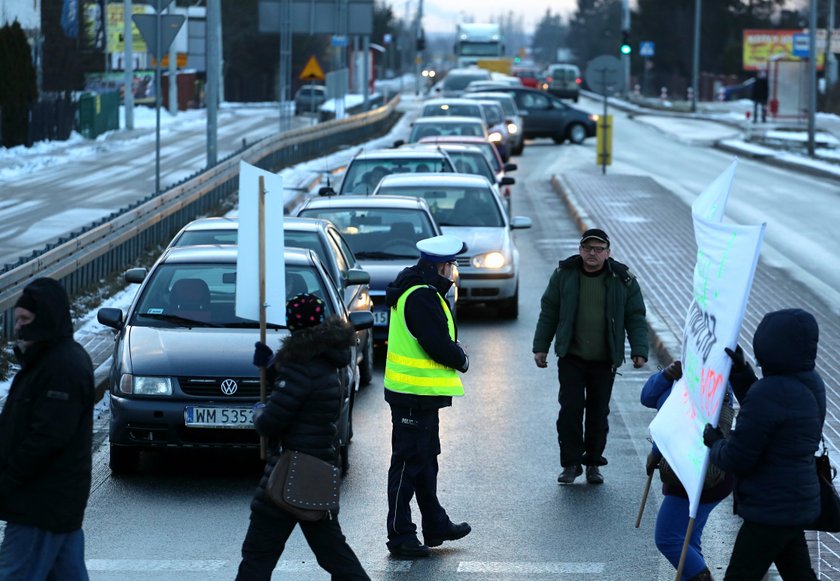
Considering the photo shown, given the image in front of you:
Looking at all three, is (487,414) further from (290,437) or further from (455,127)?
(455,127)

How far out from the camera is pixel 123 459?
9.83 metres

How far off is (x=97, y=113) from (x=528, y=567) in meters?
44.2

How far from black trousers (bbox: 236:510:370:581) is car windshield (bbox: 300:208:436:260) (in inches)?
352

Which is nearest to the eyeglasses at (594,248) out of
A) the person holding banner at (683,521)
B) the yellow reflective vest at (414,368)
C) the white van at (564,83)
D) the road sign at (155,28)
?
the yellow reflective vest at (414,368)

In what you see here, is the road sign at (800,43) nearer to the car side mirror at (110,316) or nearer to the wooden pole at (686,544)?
the car side mirror at (110,316)

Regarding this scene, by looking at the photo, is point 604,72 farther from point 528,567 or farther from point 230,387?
point 528,567

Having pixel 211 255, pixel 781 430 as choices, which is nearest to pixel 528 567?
pixel 781 430

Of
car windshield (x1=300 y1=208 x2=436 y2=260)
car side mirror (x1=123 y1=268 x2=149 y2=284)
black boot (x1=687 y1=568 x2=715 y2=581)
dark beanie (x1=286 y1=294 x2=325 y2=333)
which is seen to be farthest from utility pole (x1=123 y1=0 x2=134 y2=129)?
black boot (x1=687 y1=568 x2=715 y2=581)

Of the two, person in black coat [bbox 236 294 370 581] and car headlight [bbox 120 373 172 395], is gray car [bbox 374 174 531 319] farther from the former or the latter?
→ person in black coat [bbox 236 294 370 581]

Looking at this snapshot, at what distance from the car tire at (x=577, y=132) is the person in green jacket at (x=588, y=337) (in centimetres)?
4089

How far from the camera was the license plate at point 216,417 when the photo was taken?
9594 mm

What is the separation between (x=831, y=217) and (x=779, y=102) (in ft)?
121

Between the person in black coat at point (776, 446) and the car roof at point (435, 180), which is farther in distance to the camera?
the car roof at point (435, 180)

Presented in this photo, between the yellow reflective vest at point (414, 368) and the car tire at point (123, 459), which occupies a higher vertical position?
the yellow reflective vest at point (414, 368)
